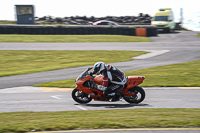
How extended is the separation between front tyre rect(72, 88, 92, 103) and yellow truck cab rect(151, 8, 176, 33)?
1282 inches

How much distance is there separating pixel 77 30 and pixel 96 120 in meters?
30.6

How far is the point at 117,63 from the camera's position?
21.0m

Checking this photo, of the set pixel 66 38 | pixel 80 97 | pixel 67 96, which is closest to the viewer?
pixel 80 97

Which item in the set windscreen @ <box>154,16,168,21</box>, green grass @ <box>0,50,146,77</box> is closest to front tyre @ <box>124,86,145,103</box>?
green grass @ <box>0,50,146,77</box>

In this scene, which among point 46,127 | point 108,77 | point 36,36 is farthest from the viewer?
point 36,36

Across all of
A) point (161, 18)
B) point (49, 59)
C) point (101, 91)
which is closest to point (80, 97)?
point (101, 91)

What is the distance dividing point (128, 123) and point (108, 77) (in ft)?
10.7

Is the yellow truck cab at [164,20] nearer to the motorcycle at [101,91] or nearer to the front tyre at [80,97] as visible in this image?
the motorcycle at [101,91]

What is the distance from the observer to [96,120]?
320 inches

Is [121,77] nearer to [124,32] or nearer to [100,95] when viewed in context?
[100,95]

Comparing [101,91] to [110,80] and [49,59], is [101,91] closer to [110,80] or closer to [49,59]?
[110,80]

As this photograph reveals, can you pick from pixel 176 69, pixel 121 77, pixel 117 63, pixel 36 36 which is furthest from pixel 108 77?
pixel 36 36

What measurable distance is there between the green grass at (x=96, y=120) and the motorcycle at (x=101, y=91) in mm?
1650

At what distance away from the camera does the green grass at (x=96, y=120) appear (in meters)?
7.57
